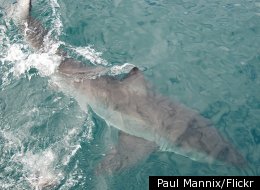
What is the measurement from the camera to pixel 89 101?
26.8 feet

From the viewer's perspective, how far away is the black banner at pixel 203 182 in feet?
21.6

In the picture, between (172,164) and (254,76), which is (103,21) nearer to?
(254,76)

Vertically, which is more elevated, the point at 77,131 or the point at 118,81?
the point at 118,81

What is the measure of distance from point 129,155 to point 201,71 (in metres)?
2.84

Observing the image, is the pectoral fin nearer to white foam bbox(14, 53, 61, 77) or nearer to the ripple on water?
white foam bbox(14, 53, 61, 77)

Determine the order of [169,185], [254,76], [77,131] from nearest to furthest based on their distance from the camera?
[169,185] < [77,131] < [254,76]

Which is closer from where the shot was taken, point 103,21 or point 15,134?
point 15,134

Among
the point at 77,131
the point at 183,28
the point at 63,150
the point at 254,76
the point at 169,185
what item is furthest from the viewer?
the point at 183,28

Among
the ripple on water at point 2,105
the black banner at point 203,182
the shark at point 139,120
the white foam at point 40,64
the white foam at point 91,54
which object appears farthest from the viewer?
the white foam at point 91,54

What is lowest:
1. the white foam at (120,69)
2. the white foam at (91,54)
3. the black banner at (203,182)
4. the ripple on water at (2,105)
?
the black banner at (203,182)

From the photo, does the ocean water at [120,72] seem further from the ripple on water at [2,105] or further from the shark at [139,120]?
the shark at [139,120]

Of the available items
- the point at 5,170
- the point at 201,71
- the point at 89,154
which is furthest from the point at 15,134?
the point at 201,71

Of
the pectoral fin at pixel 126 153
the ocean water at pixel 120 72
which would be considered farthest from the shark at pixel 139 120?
the ocean water at pixel 120 72

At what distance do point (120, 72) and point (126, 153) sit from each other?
2029 mm
